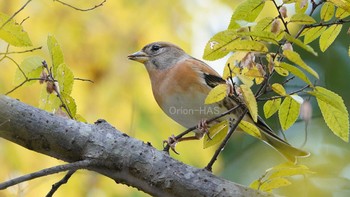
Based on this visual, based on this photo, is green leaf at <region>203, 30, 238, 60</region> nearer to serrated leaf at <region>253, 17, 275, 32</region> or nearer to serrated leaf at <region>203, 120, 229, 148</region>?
serrated leaf at <region>253, 17, 275, 32</region>

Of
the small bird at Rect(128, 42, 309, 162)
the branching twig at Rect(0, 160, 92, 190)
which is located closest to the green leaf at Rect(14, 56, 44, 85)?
the branching twig at Rect(0, 160, 92, 190)

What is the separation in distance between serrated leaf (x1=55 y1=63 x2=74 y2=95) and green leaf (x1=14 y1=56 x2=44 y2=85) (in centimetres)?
7

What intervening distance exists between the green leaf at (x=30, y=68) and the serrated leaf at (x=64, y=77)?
7 cm

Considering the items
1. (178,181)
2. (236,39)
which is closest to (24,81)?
(178,181)

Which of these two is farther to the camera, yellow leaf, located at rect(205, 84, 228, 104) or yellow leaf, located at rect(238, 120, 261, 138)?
yellow leaf, located at rect(238, 120, 261, 138)

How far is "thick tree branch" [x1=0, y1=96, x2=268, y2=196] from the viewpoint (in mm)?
1797

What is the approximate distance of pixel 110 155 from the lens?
5.99 feet

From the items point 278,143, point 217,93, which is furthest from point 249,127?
point 278,143

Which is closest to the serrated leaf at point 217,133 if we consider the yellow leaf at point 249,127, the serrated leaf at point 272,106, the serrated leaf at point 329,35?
the yellow leaf at point 249,127

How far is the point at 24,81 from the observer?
194 centimetres

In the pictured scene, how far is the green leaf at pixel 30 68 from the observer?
76.6 inches

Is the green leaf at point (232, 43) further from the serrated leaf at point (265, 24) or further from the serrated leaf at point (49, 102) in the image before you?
the serrated leaf at point (49, 102)

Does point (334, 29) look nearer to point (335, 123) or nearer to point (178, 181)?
point (335, 123)

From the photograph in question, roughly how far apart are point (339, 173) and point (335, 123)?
1838 mm
